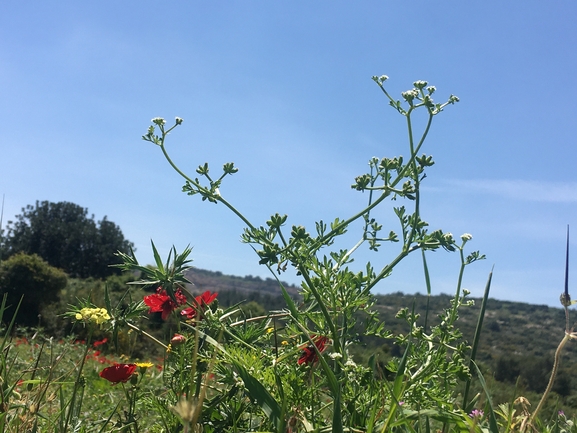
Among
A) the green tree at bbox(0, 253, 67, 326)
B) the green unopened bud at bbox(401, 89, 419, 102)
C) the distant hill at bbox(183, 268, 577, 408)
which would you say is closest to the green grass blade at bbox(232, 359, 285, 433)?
the green unopened bud at bbox(401, 89, 419, 102)

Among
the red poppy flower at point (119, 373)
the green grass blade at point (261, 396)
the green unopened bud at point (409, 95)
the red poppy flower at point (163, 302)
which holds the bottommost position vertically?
the red poppy flower at point (119, 373)

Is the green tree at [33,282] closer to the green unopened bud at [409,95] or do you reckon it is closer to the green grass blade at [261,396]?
the green unopened bud at [409,95]

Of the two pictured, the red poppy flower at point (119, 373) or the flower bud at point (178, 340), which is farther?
the red poppy flower at point (119, 373)

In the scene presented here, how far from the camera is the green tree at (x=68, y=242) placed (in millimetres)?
44094

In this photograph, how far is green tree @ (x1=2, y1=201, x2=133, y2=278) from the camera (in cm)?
4409

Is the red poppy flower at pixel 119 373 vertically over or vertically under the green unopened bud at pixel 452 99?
under

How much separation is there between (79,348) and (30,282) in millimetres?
12696

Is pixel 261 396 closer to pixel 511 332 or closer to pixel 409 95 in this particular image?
pixel 409 95

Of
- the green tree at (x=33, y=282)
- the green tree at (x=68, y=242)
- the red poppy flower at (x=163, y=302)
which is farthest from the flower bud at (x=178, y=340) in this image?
the green tree at (x=68, y=242)

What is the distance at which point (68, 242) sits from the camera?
4431 cm

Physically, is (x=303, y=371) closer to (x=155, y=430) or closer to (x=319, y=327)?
(x=319, y=327)

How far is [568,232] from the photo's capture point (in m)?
1.26

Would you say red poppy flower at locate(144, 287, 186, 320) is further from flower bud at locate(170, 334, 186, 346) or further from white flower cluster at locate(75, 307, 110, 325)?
white flower cluster at locate(75, 307, 110, 325)

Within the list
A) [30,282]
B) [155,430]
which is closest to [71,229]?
[30,282]
